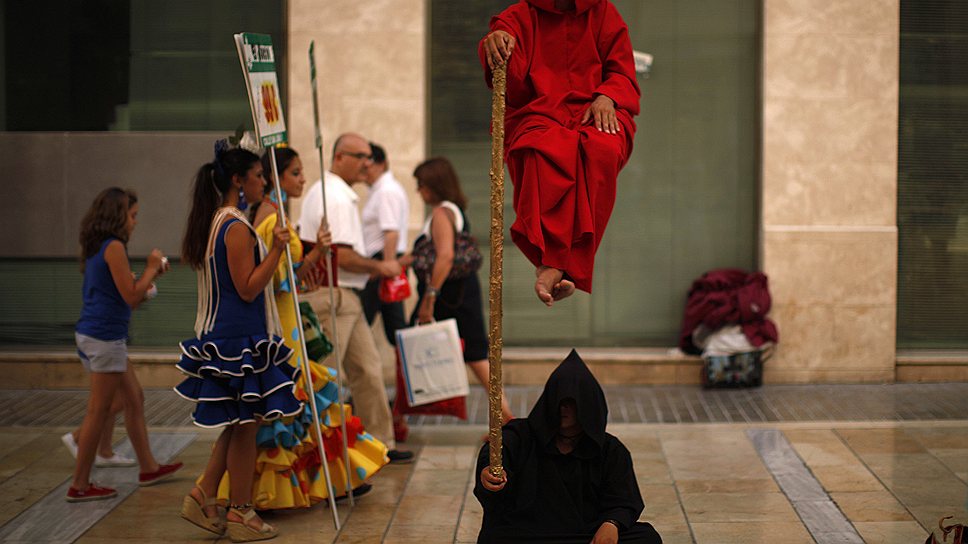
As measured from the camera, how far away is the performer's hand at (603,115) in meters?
4.81

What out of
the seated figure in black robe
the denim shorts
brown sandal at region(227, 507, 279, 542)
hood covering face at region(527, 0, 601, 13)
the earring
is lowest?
brown sandal at region(227, 507, 279, 542)

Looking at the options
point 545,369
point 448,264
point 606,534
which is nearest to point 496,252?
point 606,534

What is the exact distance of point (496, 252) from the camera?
474cm

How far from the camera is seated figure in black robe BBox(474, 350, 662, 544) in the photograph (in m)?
5.19

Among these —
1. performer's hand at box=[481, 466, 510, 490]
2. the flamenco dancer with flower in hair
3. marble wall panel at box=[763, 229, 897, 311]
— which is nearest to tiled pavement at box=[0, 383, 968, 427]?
marble wall panel at box=[763, 229, 897, 311]

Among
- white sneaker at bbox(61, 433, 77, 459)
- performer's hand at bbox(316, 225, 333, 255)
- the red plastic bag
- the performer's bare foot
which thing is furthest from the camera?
the red plastic bag

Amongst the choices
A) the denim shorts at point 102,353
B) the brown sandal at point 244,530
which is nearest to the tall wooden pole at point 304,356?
the brown sandal at point 244,530

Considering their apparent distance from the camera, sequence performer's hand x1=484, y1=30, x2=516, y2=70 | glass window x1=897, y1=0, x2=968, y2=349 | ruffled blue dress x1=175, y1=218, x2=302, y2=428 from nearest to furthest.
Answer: performer's hand x1=484, y1=30, x2=516, y2=70, ruffled blue dress x1=175, y1=218, x2=302, y2=428, glass window x1=897, y1=0, x2=968, y2=349

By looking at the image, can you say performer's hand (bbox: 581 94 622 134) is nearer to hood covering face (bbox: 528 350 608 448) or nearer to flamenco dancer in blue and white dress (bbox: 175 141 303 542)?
hood covering face (bbox: 528 350 608 448)

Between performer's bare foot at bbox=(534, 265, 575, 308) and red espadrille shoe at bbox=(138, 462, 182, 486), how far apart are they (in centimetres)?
414

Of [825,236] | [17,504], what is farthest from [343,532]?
[825,236]

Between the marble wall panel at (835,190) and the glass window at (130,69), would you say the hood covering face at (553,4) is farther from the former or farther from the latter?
the glass window at (130,69)

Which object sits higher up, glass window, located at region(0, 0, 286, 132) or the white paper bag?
glass window, located at region(0, 0, 286, 132)

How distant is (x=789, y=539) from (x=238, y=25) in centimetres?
697
